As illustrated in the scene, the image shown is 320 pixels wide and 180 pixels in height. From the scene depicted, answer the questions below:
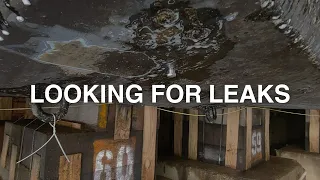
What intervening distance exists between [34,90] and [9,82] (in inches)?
5.0

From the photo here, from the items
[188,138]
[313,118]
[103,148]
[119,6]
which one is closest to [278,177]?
[188,138]

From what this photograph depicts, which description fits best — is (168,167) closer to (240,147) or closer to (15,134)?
(240,147)

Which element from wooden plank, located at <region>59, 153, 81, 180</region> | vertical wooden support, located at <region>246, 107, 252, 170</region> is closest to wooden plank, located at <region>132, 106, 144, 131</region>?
wooden plank, located at <region>59, 153, 81, 180</region>

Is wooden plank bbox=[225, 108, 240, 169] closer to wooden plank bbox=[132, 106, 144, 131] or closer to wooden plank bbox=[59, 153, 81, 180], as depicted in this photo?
wooden plank bbox=[132, 106, 144, 131]

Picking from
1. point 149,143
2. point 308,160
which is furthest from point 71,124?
point 308,160

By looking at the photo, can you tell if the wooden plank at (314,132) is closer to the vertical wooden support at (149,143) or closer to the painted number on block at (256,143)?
the painted number on block at (256,143)

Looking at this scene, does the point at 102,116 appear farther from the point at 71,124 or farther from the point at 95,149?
the point at 71,124

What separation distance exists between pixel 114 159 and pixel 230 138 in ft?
7.13

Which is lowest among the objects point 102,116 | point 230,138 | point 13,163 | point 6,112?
point 13,163

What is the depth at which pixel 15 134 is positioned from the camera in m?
4.07

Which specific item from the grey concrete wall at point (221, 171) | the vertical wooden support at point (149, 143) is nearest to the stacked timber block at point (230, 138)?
the grey concrete wall at point (221, 171)

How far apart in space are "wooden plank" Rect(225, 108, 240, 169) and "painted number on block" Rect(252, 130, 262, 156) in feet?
1.55

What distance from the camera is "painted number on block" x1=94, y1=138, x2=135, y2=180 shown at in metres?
3.18

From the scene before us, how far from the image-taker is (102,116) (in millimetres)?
3232
